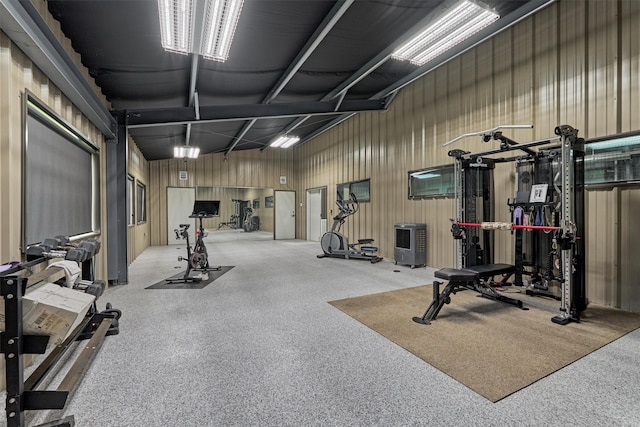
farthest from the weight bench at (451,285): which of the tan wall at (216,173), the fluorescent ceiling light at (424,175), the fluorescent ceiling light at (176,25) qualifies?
the tan wall at (216,173)

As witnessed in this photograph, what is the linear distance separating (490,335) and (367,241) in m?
4.05

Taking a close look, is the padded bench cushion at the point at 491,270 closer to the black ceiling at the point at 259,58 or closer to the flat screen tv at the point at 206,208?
the black ceiling at the point at 259,58

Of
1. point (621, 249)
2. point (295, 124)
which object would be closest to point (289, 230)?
point (295, 124)

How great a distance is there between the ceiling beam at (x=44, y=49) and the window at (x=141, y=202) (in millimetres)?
4915

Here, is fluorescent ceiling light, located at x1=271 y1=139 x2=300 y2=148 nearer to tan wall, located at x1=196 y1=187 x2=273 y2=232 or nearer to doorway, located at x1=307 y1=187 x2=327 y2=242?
→ doorway, located at x1=307 y1=187 x2=327 y2=242

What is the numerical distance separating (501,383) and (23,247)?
3470mm

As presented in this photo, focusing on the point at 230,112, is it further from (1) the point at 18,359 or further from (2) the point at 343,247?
(1) the point at 18,359

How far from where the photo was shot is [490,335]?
104 inches

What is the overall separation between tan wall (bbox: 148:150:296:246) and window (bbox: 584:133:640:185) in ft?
30.5

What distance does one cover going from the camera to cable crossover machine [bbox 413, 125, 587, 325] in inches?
117

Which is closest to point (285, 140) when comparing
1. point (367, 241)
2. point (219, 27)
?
point (367, 241)

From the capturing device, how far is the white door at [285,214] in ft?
37.6

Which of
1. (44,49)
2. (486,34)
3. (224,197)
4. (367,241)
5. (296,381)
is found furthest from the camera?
(224,197)

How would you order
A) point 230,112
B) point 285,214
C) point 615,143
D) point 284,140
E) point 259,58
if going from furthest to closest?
point 285,214 < point 284,140 < point 230,112 < point 259,58 < point 615,143
